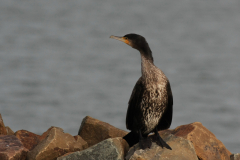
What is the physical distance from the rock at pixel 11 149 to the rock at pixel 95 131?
4.99ft

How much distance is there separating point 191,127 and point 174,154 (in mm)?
1135

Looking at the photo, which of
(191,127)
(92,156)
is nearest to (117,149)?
(92,156)

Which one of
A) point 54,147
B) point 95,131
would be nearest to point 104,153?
point 54,147

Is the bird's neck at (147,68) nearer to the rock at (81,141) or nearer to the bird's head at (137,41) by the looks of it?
the bird's head at (137,41)

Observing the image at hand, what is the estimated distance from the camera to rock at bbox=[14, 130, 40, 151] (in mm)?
8320

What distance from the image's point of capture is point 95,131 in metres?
8.82

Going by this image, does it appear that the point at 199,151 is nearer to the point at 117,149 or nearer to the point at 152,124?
the point at 152,124

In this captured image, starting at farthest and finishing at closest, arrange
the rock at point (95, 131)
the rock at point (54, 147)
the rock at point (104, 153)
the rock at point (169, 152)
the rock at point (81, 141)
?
1. the rock at point (95, 131)
2. the rock at point (81, 141)
3. the rock at point (54, 147)
4. the rock at point (169, 152)
5. the rock at point (104, 153)

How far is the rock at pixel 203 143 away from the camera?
795cm

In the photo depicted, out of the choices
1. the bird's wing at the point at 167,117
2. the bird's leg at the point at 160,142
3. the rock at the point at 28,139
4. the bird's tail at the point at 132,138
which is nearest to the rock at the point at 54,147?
the rock at the point at 28,139

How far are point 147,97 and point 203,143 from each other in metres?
1.43

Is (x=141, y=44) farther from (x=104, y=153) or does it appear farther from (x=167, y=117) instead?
(x=104, y=153)

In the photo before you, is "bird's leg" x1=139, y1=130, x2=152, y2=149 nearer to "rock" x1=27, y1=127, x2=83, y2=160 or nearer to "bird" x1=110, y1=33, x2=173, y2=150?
"bird" x1=110, y1=33, x2=173, y2=150

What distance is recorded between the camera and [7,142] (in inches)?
302
